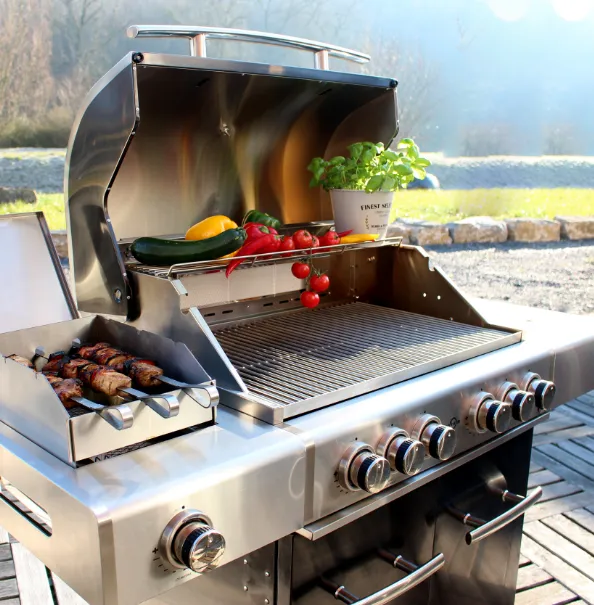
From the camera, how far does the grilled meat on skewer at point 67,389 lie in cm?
93

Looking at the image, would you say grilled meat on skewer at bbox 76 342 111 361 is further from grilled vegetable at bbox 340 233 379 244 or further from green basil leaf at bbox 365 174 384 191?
green basil leaf at bbox 365 174 384 191

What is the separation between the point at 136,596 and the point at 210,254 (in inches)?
25.6

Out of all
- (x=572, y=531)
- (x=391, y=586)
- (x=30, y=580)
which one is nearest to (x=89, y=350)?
(x=391, y=586)

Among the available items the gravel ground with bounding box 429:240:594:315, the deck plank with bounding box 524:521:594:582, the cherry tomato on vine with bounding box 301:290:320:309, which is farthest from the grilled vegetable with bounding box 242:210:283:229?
the gravel ground with bounding box 429:240:594:315

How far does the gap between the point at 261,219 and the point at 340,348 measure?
37cm

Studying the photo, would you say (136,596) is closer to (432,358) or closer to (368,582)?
(368,582)

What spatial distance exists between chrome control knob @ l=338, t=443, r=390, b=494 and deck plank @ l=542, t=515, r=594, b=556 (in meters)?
1.50

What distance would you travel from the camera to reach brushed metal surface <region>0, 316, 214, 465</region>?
816 mm

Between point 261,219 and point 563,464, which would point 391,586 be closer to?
point 261,219

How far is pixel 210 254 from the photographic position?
48.6 inches

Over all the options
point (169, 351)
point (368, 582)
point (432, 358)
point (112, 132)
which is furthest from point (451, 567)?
point (112, 132)

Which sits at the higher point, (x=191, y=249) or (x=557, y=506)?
(x=191, y=249)

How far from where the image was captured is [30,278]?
1367mm

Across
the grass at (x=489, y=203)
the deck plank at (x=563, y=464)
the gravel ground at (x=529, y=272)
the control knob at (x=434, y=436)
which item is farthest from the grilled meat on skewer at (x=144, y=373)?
the grass at (x=489, y=203)
